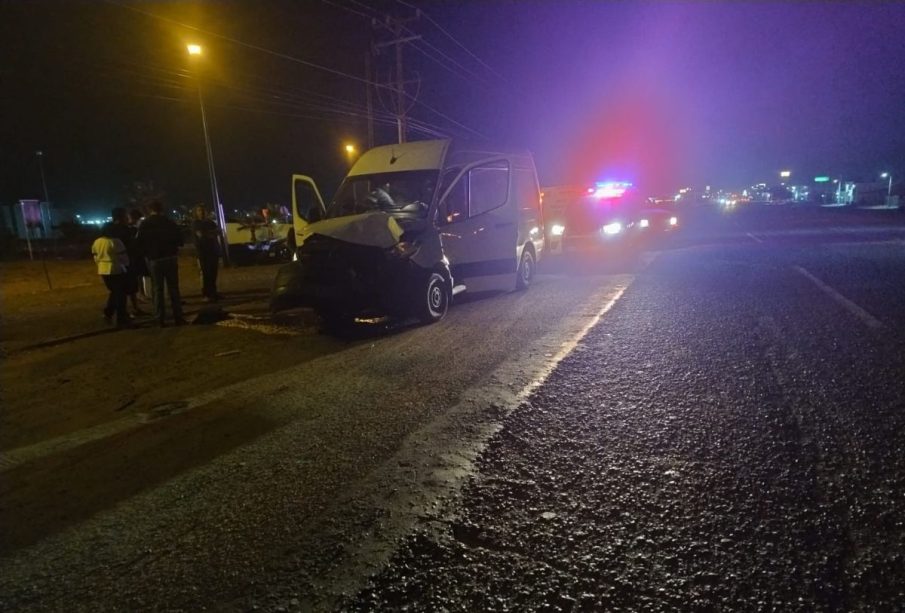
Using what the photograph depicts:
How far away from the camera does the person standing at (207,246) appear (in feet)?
36.8

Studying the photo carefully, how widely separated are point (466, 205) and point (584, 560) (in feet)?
22.7

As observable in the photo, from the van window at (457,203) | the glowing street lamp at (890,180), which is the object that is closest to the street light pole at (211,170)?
the van window at (457,203)

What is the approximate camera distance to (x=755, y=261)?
13.1 meters

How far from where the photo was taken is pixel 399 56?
830 inches

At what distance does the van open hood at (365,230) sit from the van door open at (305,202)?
141cm

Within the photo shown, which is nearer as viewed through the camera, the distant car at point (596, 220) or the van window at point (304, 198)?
the van window at point (304, 198)

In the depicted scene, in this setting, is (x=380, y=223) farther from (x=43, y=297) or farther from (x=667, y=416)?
(x=43, y=297)

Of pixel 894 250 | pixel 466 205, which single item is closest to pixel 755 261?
pixel 894 250

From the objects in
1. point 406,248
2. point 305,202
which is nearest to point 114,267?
point 305,202

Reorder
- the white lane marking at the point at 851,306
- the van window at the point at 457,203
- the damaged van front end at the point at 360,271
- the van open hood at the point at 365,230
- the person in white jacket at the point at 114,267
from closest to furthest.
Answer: the white lane marking at the point at 851,306 → the damaged van front end at the point at 360,271 → the van open hood at the point at 365,230 → the van window at the point at 457,203 → the person in white jacket at the point at 114,267

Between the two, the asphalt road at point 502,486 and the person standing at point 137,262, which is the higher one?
the person standing at point 137,262

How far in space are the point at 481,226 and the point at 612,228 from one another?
10.1 metres

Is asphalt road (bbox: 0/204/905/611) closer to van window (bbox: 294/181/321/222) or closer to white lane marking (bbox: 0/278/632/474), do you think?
white lane marking (bbox: 0/278/632/474)

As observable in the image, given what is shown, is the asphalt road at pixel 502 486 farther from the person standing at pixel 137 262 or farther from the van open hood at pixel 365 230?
the person standing at pixel 137 262
